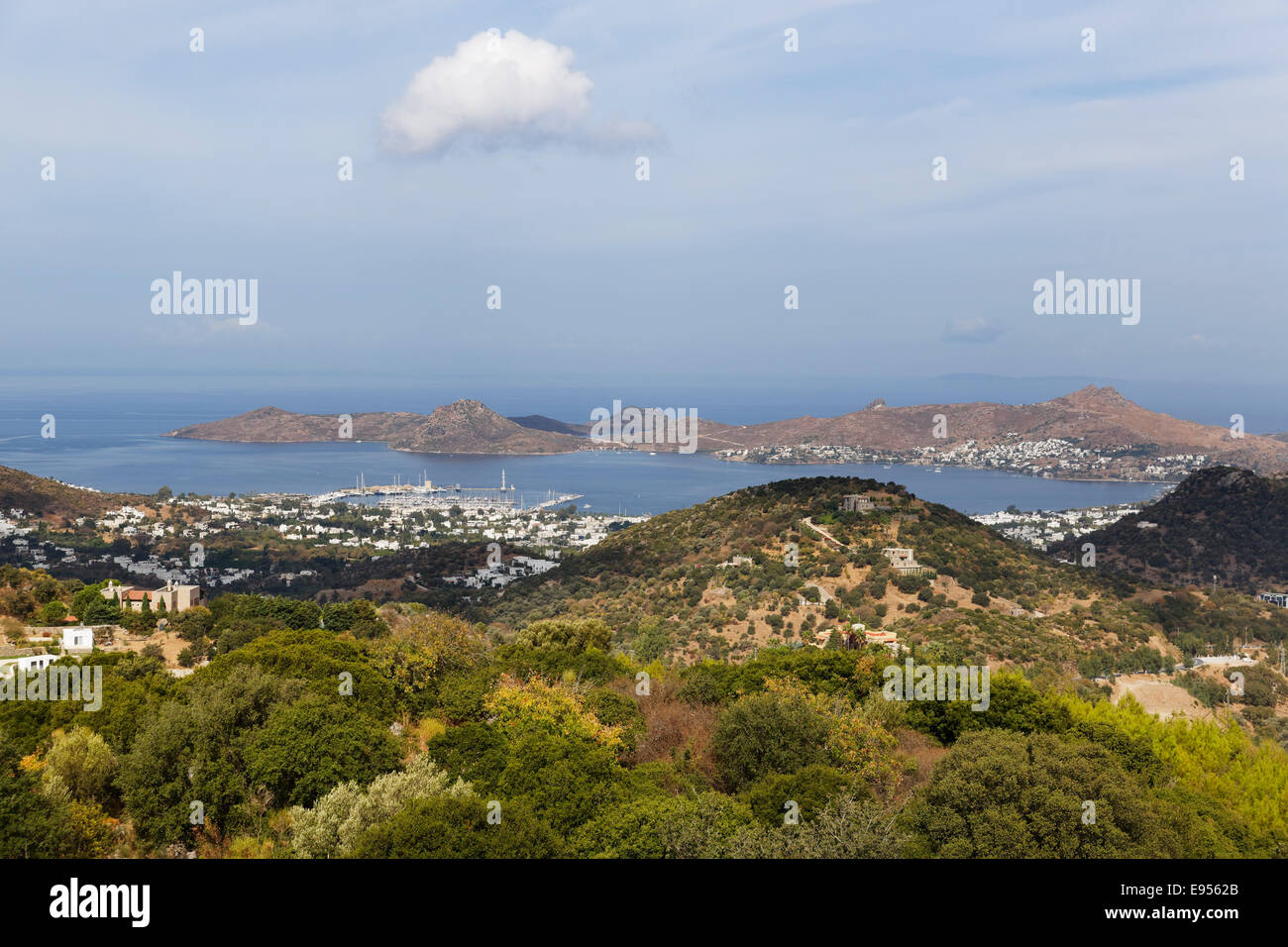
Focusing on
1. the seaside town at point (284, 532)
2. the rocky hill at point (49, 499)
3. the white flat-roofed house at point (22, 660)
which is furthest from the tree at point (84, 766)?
the rocky hill at point (49, 499)

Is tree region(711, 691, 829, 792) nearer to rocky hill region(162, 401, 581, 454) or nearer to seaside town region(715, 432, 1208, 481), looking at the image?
seaside town region(715, 432, 1208, 481)

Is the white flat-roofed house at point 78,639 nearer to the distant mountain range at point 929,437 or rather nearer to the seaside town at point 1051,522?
the seaside town at point 1051,522

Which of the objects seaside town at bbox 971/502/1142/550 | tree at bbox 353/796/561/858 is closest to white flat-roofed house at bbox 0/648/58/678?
tree at bbox 353/796/561/858

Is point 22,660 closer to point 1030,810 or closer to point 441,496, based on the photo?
point 1030,810
